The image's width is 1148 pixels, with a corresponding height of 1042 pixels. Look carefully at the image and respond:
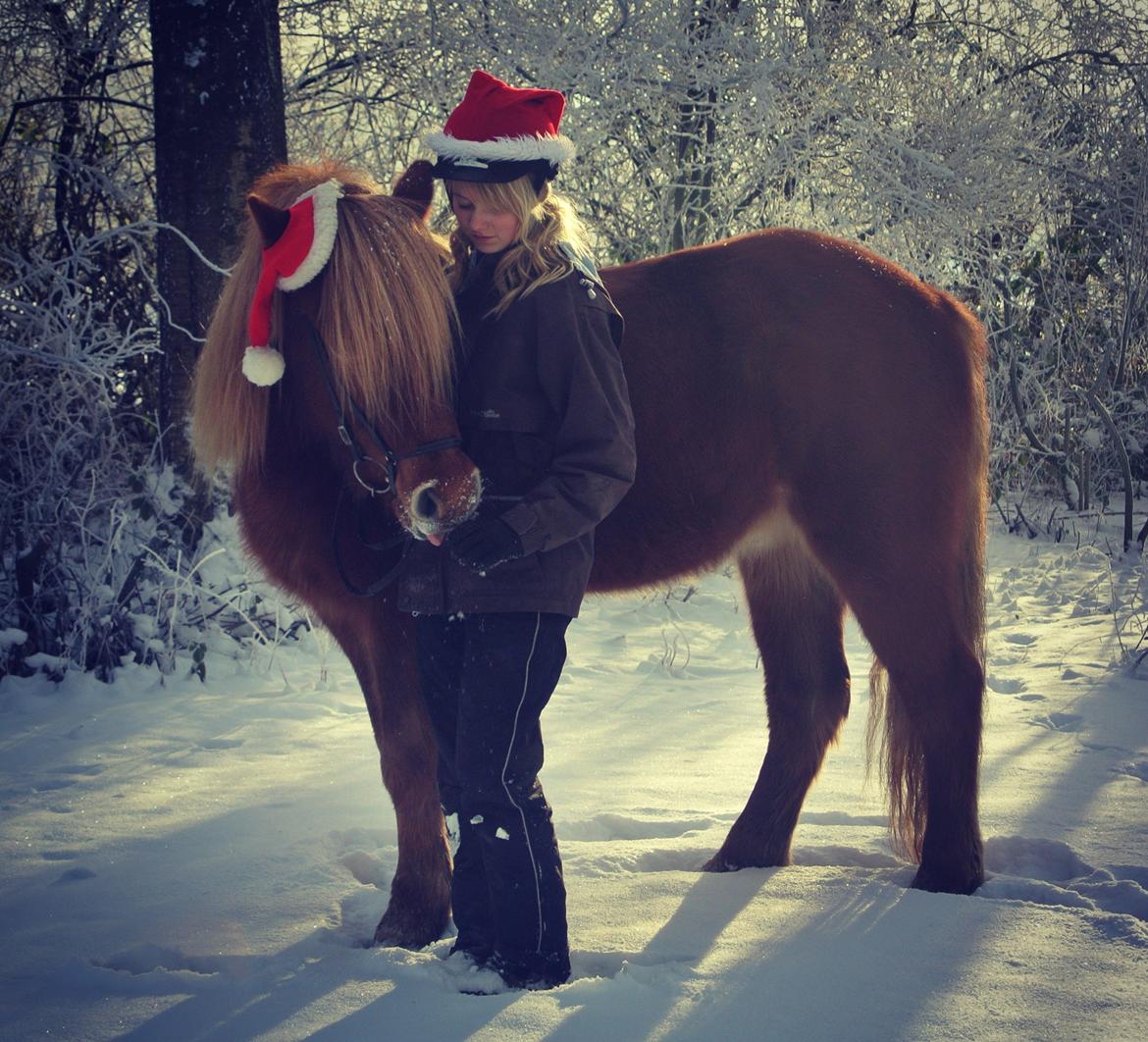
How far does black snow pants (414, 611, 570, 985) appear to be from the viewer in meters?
2.19

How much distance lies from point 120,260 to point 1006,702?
17.6 ft

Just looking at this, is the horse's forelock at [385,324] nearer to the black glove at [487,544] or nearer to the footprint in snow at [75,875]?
the black glove at [487,544]

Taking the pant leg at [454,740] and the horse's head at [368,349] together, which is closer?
the horse's head at [368,349]

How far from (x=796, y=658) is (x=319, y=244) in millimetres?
1932

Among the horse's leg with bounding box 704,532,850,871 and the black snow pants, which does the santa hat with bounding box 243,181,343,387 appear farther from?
the horse's leg with bounding box 704,532,850,871

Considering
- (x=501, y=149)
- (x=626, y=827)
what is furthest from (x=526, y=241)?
(x=626, y=827)

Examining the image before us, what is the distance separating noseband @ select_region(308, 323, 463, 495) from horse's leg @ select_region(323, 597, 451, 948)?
45 centimetres

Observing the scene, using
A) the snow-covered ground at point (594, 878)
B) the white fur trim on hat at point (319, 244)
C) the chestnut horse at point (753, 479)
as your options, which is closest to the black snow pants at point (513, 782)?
the snow-covered ground at point (594, 878)

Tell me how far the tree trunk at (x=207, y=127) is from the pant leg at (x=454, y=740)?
10.4ft

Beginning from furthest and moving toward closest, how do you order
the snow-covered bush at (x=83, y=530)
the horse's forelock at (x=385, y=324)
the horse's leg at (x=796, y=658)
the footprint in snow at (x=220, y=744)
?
the snow-covered bush at (x=83, y=530)
the footprint in snow at (x=220, y=744)
the horse's leg at (x=796, y=658)
the horse's forelock at (x=385, y=324)

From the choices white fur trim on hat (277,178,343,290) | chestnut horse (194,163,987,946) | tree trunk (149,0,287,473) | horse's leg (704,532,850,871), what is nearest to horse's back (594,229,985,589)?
chestnut horse (194,163,987,946)

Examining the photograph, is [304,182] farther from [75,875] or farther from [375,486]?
[75,875]

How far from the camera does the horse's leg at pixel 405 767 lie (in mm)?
2547

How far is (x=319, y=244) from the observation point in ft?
7.09
